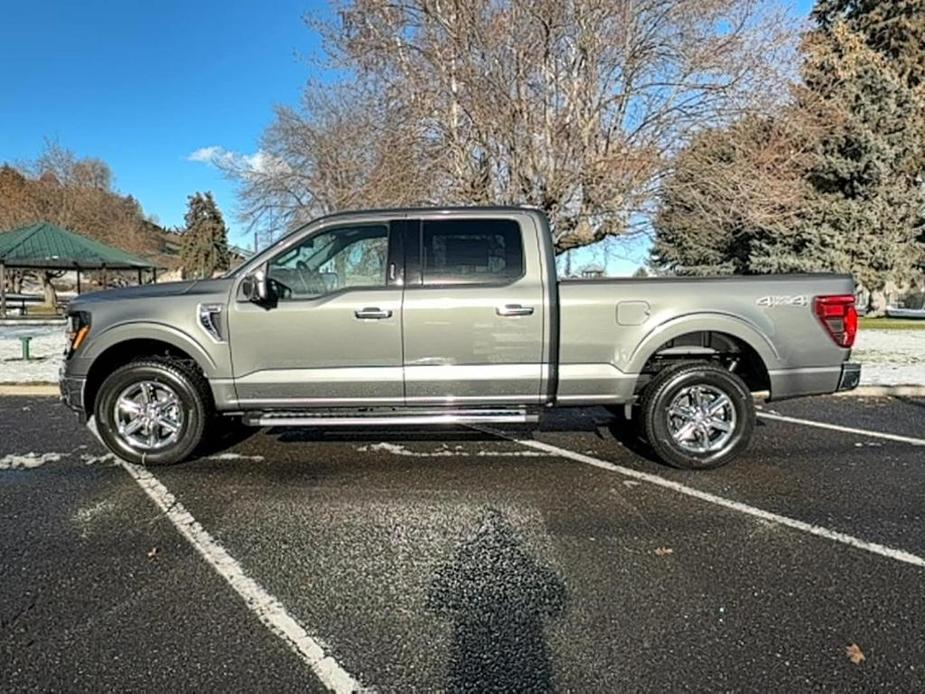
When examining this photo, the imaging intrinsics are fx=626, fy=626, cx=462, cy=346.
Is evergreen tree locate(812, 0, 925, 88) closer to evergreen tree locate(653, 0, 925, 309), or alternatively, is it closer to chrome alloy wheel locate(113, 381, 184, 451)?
evergreen tree locate(653, 0, 925, 309)

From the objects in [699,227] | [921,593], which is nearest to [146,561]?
[921,593]

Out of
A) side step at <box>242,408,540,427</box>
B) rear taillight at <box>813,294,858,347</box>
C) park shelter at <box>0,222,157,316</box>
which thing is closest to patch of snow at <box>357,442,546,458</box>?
side step at <box>242,408,540,427</box>

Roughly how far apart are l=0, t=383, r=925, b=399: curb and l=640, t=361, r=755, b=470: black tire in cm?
415

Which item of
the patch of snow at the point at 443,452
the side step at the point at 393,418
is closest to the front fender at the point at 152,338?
the side step at the point at 393,418

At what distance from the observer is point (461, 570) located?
3.39 meters

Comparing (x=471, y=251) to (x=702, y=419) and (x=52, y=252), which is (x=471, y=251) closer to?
(x=702, y=419)

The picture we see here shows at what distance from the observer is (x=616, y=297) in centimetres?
494

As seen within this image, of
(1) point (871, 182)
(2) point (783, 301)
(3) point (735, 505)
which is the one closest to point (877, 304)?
(1) point (871, 182)

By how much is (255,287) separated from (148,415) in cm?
145

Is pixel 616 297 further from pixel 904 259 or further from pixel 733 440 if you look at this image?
pixel 904 259

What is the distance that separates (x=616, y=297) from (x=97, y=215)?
160ft

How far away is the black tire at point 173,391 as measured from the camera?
5.04 m

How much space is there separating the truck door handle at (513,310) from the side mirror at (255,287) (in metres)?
1.80

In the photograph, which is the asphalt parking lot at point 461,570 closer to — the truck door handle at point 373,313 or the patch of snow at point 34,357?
the truck door handle at point 373,313
